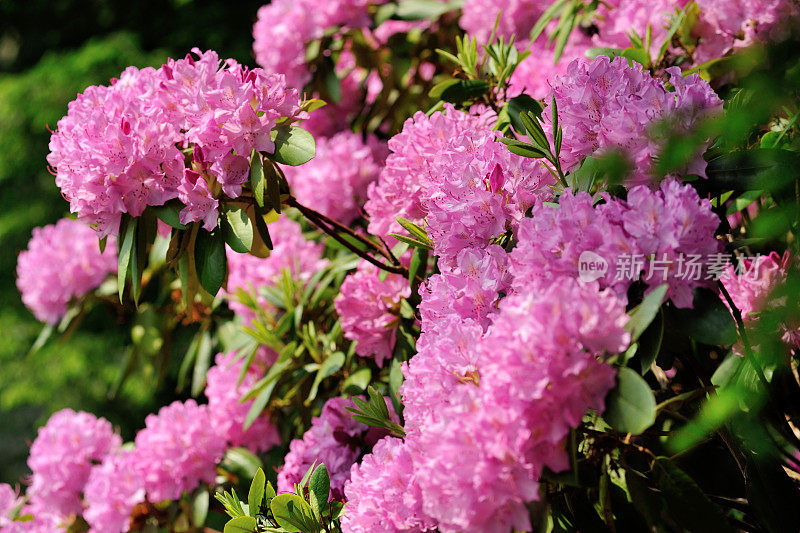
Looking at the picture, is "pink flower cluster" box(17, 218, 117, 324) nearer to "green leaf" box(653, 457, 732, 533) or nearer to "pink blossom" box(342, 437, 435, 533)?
"pink blossom" box(342, 437, 435, 533)

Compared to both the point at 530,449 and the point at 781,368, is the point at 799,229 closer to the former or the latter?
the point at 781,368

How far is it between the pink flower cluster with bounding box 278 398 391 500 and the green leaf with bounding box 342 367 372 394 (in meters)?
0.05

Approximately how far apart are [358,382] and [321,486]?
31 cm

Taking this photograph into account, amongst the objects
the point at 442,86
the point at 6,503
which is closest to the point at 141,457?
the point at 6,503

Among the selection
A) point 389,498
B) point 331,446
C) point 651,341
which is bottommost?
point 331,446

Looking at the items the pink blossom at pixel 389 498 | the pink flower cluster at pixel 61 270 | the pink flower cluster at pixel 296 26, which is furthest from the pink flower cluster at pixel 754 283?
the pink flower cluster at pixel 61 270

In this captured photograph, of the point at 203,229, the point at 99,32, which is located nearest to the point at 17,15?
the point at 99,32

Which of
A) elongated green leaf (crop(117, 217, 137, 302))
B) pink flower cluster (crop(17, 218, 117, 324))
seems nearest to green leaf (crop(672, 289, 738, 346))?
elongated green leaf (crop(117, 217, 137, 302))

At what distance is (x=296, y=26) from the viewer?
186cm

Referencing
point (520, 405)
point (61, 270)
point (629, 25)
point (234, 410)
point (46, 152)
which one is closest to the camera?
point (520, 405)

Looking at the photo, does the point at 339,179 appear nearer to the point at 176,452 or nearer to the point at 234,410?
the point at 234,410

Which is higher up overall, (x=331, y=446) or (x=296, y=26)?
(x=296, y=26)

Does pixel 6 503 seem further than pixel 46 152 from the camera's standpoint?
No

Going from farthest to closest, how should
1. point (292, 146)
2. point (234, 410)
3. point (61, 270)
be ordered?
point (61, 270) < point (234, 410) < point (292, 146)
